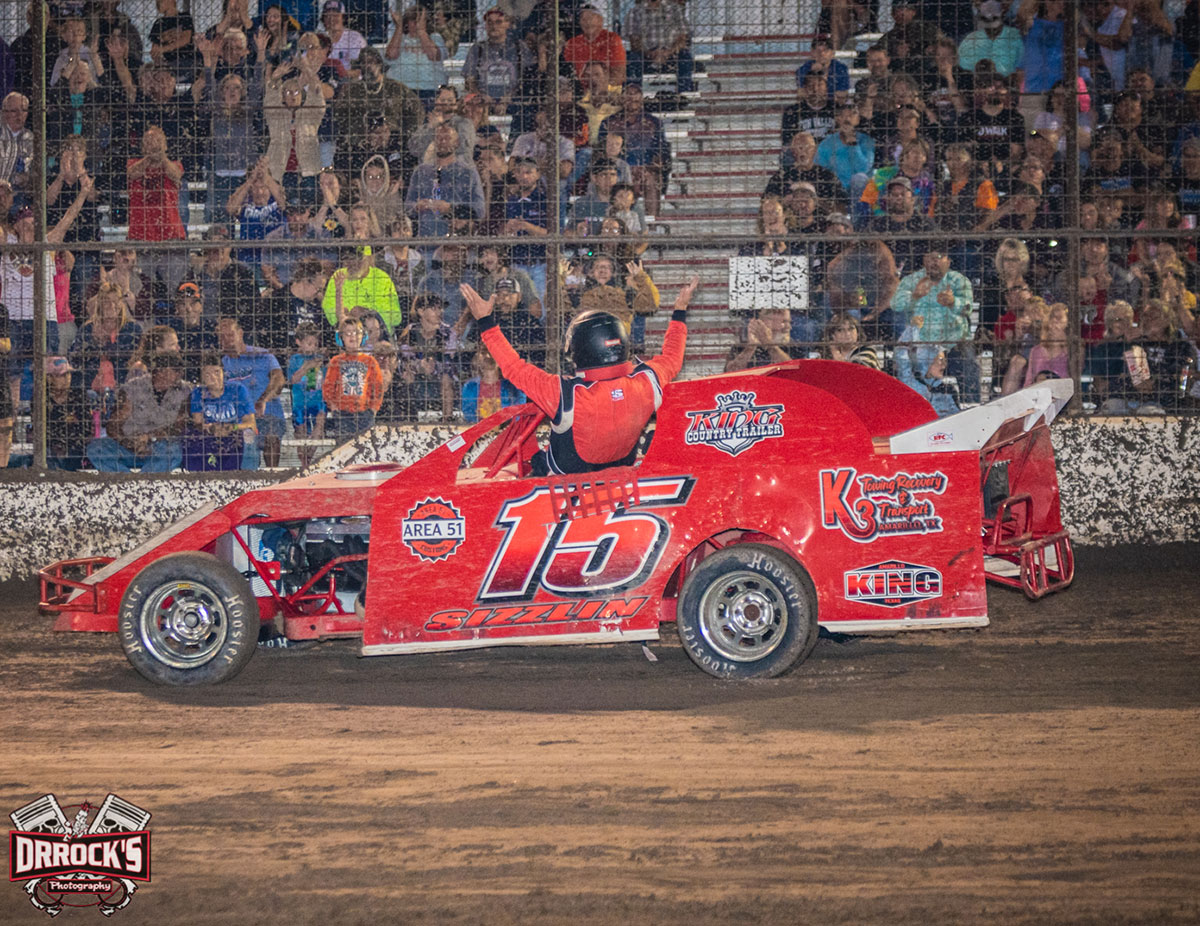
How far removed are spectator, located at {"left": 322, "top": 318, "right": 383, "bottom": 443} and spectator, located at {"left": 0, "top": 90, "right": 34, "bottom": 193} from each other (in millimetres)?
3395

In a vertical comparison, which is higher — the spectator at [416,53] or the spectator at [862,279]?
the spectator at [416,53]

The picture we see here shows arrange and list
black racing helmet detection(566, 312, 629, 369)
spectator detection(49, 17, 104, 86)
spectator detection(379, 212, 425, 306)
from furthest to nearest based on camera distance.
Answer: spectator detection(49, 17, 104, 86) → spectator detection(379, 212, 425, 306) → black racing helmet detection(566, 312, 629, 369)

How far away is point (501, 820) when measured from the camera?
399cm

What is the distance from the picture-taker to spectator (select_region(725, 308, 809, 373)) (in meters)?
9.70

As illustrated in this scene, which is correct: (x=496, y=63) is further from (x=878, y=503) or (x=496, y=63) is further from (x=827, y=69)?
(x=878, y=503)

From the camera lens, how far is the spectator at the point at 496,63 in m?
10.5

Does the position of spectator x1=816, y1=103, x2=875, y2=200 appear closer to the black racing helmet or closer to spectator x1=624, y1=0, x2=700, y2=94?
spectator x1=624, y1=0, x2=700, y2=94

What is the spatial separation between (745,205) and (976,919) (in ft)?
28.6

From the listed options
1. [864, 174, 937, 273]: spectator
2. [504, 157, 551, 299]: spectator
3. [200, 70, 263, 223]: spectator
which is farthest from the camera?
[200, 70, 263, 223]: spectator

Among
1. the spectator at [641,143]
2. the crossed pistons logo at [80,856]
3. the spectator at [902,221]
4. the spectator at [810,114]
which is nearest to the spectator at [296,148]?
the spectator at [641,143]

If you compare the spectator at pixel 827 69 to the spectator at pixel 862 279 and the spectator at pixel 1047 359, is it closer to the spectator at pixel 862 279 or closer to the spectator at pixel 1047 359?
the spectator at pixel 862 279

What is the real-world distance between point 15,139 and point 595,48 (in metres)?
5.10

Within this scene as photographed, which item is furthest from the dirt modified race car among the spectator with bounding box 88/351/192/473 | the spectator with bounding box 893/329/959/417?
the spectator with bounding box 88/351/192/473

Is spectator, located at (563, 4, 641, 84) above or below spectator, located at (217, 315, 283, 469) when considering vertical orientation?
above
